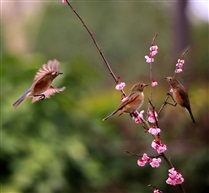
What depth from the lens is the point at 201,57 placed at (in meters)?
8.56

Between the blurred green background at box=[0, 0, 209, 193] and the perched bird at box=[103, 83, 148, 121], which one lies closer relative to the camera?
the perched bird at box=[103, 83, 148, 121]

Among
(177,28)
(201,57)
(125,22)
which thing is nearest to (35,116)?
(201,57)

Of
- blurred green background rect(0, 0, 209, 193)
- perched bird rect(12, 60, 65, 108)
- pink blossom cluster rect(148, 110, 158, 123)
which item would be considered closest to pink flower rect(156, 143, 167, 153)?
pink blossom cluster rect(148, 110, 158, 123)

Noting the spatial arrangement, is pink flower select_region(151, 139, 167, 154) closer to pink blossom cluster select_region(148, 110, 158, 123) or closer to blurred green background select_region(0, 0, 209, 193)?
pink blossom cluster select_region(148, 110, 158, 123)

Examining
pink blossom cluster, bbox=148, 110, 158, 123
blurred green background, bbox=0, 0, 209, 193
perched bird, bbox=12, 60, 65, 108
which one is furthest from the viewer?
blurred green background, bbox=0, 0, 209, 193

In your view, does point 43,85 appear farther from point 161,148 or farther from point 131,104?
point 161,148

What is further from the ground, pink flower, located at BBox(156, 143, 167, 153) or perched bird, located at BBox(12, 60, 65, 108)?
perched bird, located at BBox(12, 60, 65, 108)

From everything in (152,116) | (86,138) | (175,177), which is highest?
(86,138)

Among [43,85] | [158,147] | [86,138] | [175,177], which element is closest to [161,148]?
[158,147]

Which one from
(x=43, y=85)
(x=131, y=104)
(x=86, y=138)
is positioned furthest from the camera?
(x=86, y=138)

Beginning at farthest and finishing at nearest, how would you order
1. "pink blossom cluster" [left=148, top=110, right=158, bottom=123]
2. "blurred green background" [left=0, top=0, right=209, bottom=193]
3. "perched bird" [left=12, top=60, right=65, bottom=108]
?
"blurred green background" [left=0, top=0, right=209, bottom=193] < "pink blossom cluster" [left=148, top=110, right=158, bottom=123] < "perched bird" [left=12, top=60, right=65, bottom=108]

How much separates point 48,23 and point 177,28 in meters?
8.47

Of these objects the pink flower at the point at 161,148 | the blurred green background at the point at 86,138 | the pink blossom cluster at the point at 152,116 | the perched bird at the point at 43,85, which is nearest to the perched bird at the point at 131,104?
the pink blossom cluster at the point at 152,116

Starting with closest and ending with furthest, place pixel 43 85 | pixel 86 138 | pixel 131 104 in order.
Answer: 1. pixel 43 85
2. pixel 131 104
3. pixel 86 138
